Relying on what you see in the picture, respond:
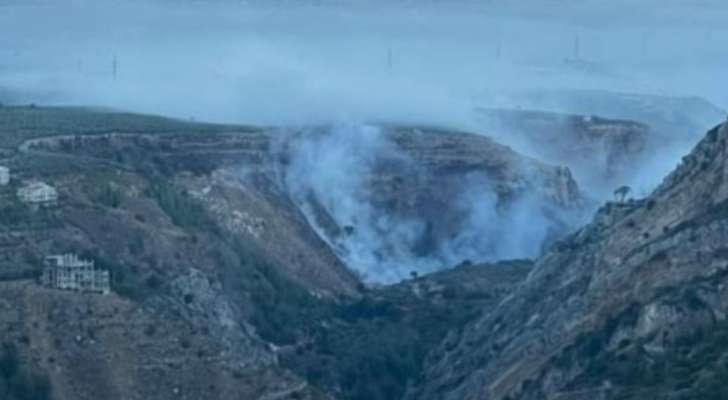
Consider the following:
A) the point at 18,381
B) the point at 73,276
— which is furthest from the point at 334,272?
the point at 18,381

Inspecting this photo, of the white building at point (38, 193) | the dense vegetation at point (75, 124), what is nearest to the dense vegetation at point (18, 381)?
the white building at point (38, 193)

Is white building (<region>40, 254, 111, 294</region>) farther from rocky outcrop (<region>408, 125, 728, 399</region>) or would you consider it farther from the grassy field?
the grassy field

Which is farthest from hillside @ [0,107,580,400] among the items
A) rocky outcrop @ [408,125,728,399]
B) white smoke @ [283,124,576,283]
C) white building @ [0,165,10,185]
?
rocky outcrop @ [408,125,728,399]

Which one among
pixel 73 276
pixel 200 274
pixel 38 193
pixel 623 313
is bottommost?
pixel 200 274

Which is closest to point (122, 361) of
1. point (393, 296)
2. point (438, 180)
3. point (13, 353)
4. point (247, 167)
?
point (13, 353)

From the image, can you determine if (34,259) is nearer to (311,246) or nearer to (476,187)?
(311,246)

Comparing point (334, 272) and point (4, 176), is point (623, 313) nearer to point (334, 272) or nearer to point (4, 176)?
point (4, 176)
